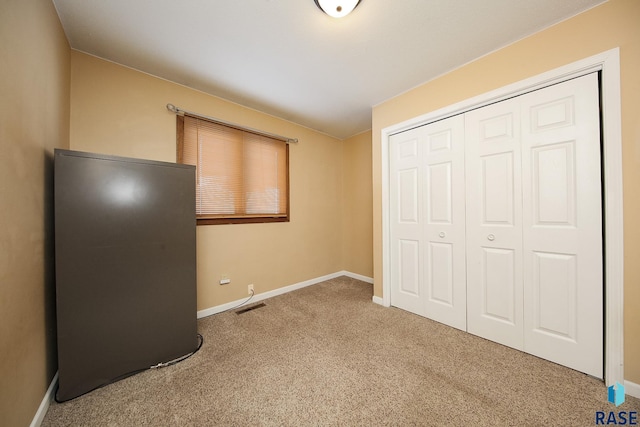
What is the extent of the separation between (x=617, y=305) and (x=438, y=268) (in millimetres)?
1138

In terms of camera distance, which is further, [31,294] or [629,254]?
[629,254]

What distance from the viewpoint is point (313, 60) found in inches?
79.0

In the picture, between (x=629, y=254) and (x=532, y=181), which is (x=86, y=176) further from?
(x=629, y=254)

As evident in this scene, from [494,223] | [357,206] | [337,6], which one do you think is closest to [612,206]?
[494,223]

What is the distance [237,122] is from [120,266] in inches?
79.1

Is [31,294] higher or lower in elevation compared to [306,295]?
Result: higher

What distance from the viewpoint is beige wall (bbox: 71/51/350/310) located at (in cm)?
194

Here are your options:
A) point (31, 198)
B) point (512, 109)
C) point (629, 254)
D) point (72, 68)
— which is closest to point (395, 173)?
point (512, 109)

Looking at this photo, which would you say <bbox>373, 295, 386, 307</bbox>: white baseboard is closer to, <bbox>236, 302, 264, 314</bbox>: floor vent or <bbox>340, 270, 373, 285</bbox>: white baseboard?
<bbox>340, 270, 373, 285</bbox>: white baseboard

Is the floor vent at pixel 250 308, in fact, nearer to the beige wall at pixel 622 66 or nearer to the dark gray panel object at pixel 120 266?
the dark gray panel object at pixel 120 266

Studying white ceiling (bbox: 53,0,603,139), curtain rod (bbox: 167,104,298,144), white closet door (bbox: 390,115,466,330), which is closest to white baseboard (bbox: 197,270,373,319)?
white closet door (bbox: 390,115,466,330)

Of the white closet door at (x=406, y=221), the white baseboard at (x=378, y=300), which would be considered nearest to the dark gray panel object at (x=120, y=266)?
the white baseboard at (x=378, y=300)

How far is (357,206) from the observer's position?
395 cm

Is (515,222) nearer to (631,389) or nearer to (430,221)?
(430,221)
